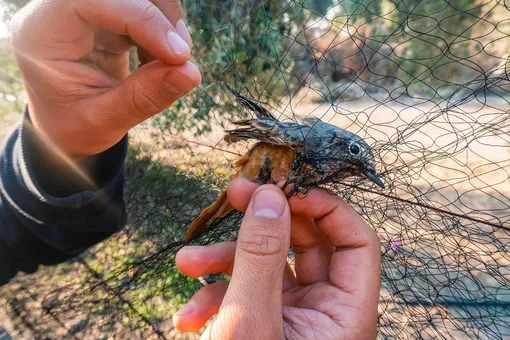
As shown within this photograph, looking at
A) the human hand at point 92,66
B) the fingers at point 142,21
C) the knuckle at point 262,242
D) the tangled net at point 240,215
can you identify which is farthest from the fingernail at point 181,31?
the knuckle at point 262,242

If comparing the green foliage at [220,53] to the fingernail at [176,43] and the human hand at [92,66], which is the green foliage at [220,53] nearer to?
the human hand at [92,66]

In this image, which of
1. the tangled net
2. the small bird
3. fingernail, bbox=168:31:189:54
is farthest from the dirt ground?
fingernail, bbox=168:31:189:54

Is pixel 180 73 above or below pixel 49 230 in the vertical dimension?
above

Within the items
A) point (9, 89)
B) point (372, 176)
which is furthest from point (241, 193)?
point (9, 89)

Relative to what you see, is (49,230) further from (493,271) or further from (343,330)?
(493,271)

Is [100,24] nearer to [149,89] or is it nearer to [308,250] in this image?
[149,89]

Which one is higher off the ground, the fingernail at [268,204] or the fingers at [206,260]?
the fingernail at [268,204]

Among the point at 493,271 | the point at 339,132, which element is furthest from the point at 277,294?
the point at 493,271
